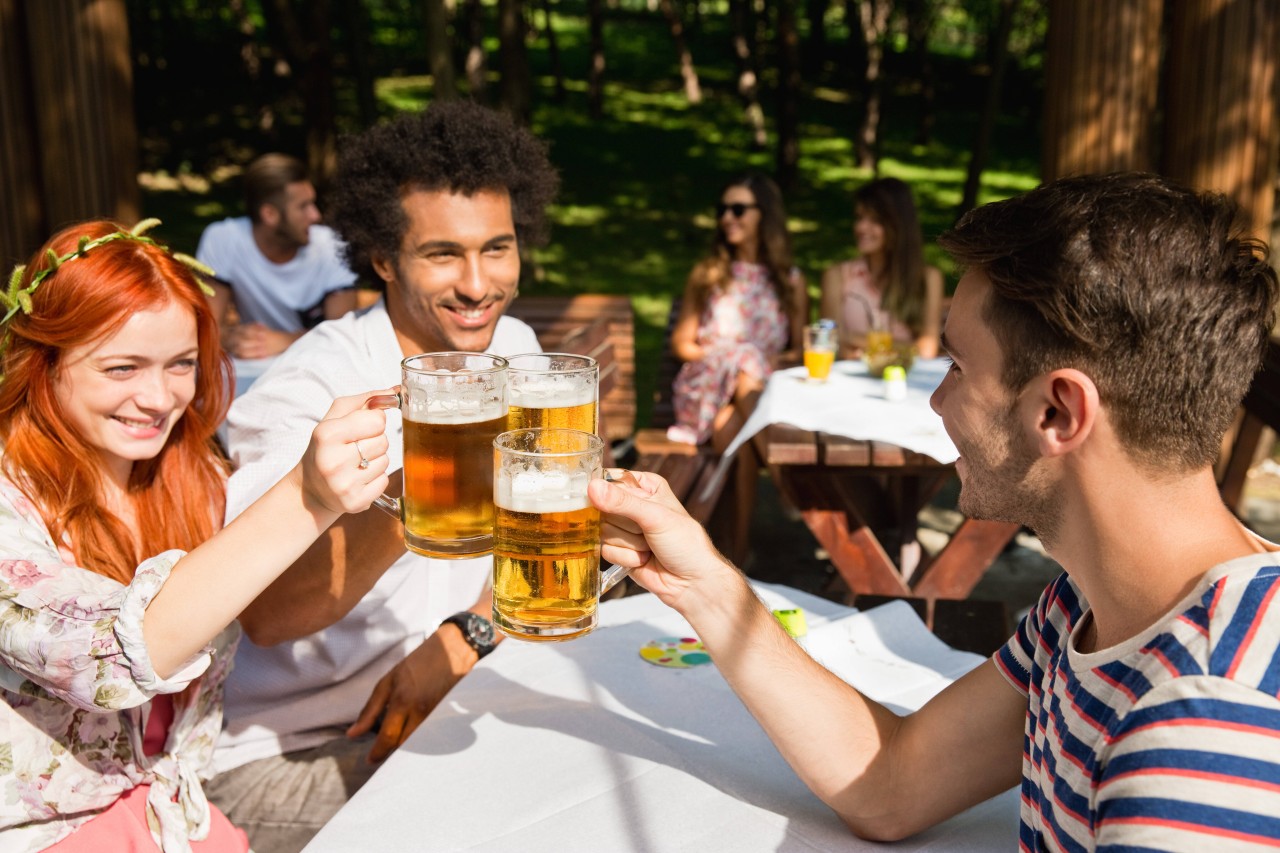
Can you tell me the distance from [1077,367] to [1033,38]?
26.1 meters

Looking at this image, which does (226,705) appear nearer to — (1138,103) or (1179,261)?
(1179,261)

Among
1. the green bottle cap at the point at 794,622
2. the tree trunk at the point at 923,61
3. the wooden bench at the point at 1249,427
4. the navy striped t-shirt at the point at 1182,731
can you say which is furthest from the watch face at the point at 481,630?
the tree trunk at the point at 923,61

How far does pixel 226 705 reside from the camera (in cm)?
247

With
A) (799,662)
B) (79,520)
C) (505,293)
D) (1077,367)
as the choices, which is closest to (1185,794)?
(1077,367)

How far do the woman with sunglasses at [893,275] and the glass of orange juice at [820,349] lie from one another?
1.05 m

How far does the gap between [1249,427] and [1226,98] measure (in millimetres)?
1729

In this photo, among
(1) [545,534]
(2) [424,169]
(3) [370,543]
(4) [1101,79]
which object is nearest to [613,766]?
(1) [545,534]

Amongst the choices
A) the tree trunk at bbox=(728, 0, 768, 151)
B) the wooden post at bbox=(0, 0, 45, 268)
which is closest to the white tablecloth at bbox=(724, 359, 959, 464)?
the wooden post at bbox=(0, 0, 45, 268)

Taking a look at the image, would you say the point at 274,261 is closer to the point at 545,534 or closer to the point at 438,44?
the point at 438,44

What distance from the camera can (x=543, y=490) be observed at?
4.65 ft

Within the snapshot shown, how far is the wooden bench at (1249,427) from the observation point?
448 centimetres

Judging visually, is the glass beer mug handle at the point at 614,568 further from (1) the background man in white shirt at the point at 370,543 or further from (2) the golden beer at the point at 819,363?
(2) the golden beer at the point at 819,363

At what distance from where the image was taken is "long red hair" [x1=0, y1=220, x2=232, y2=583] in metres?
1.92

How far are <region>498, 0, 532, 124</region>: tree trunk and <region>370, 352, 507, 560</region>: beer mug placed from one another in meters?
8.45
